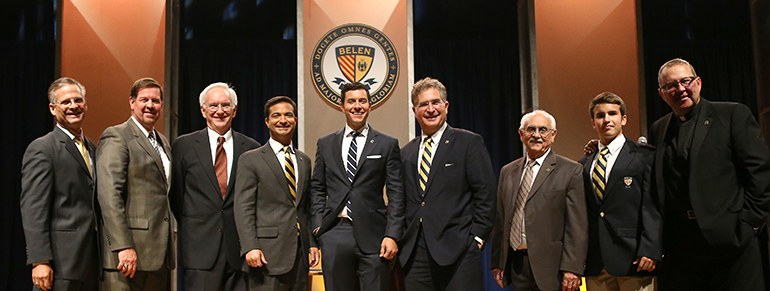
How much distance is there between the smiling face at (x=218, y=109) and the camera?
357 cm

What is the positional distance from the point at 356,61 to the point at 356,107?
Result: 1.85 m

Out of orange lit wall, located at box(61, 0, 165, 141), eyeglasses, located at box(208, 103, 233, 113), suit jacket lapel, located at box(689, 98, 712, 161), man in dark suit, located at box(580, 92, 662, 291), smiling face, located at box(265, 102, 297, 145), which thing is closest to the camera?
suit jacket lapel, located at box(689, 98, 712, 161)

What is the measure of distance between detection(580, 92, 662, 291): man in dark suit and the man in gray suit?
2532 millimetres

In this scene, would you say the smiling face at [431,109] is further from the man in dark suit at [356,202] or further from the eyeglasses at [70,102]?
the eyeglasses at [70,102]

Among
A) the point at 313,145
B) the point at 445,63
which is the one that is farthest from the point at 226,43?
the point at 313,145

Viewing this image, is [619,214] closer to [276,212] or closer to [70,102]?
[276,212]

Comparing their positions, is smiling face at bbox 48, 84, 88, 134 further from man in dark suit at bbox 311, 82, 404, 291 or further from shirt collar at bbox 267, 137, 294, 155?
man in dark suit at bbox 311, 82, 404, 291

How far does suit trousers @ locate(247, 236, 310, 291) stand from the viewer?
128 inches

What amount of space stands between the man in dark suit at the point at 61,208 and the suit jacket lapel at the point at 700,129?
341 cm

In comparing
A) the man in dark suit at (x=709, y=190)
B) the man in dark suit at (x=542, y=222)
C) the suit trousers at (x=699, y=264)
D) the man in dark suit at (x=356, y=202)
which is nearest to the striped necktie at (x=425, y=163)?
the man in dark suit at (x=356, y=202)

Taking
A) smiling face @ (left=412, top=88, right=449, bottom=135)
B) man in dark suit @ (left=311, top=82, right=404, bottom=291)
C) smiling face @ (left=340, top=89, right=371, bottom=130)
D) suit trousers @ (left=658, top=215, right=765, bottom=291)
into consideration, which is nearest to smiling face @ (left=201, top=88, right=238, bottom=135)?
man in dark suit @ (left=311, top=82, right=404, bottom=291)

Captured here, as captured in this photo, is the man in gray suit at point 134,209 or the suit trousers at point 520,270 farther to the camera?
the suit trousers at point 520,270

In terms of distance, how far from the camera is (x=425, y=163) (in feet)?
11.0

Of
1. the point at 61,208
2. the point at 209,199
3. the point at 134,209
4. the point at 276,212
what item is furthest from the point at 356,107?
the point at 61,208
